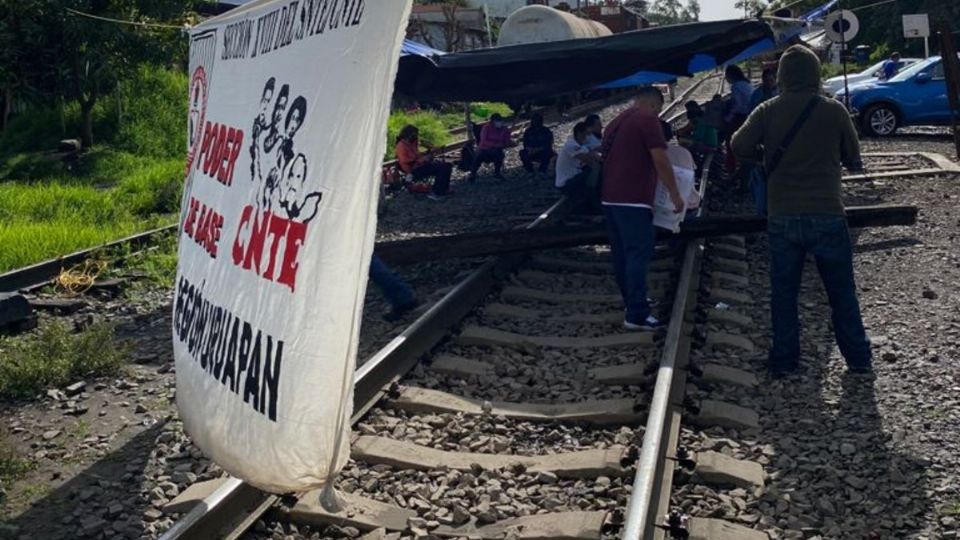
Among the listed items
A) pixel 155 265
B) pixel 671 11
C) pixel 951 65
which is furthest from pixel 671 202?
pixel 671 11

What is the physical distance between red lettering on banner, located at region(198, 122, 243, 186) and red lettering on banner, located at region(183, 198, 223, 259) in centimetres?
14

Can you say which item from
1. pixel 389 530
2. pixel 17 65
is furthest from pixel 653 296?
pixel 17 65

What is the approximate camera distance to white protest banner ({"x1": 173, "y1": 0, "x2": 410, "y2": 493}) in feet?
10.2

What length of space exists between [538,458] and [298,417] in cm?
193

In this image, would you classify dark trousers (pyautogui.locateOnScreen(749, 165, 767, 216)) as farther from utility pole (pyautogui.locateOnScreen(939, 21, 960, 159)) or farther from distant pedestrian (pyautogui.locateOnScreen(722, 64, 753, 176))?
utility pole (pyautogui.locateOnScreen(939, 21, 960, 159))

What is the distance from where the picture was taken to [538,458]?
4.88 metres

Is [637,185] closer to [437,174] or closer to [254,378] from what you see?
[254,378]

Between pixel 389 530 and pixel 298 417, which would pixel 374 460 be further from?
pixel 298 417

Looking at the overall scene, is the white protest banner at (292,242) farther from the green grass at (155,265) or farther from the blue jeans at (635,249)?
the green grass at (155,265)

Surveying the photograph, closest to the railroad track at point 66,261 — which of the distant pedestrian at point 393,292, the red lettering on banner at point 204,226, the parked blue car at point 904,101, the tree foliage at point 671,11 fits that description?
the distant pedestrian at point 393,292

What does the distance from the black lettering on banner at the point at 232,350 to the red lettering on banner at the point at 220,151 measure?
47cm

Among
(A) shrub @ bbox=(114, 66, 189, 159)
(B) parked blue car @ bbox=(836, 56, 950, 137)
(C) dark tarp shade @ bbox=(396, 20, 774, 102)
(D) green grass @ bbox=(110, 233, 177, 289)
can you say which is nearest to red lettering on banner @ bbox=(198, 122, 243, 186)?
(D) green grass @ bbox=(110, 233, 177, 289)

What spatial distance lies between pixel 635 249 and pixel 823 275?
1.30 m

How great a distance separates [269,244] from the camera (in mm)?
3455
